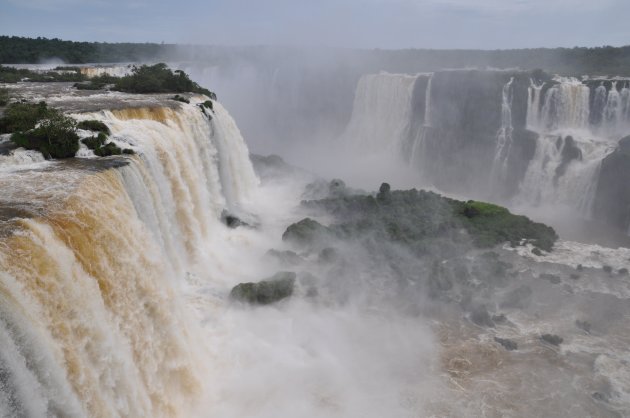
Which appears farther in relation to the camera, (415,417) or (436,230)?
(436,230)

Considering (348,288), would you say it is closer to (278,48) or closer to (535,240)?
(535,240)

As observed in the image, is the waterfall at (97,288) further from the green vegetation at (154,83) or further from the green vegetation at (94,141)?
the green vegetation at (154,83)

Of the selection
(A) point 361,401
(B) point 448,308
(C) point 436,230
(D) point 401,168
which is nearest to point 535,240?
(C) point 436,230

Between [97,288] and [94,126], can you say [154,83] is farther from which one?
[97,288]

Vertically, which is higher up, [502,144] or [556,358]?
[502,144]

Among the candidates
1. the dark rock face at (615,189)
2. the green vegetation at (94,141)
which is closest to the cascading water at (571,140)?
the dark rock face at (615,189)

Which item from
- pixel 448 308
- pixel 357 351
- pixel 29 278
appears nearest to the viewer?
pixel 29 278
